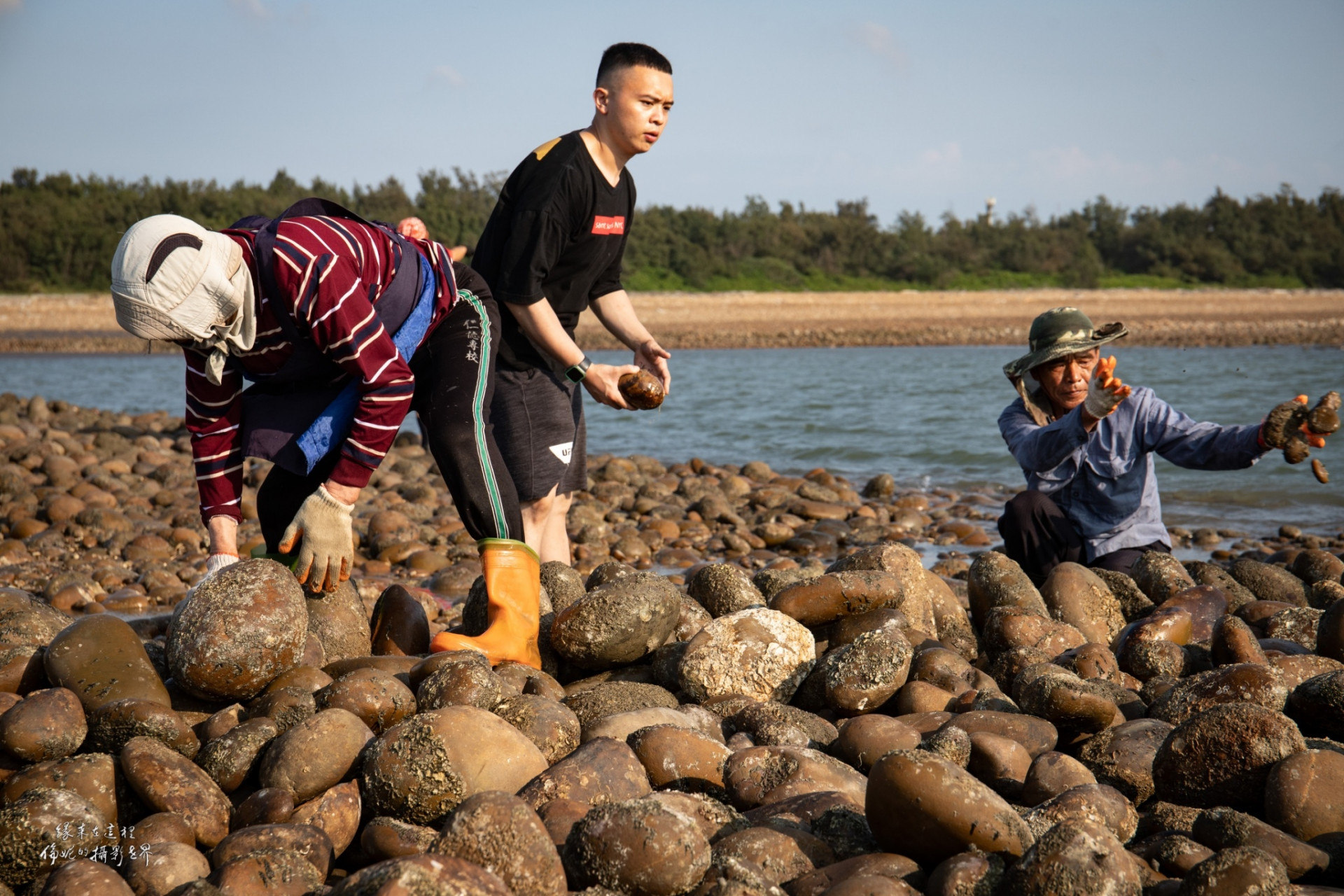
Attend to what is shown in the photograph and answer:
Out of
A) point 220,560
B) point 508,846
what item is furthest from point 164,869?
point 220,560

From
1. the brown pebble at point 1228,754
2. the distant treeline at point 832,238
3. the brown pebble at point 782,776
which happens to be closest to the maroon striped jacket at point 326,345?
the brown pebble at point 782,776

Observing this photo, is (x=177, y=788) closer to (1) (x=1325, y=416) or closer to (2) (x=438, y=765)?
(2) (x=438, y=765)

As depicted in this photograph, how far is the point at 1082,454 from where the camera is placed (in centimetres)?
444

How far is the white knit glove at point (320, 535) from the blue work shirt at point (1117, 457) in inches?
106

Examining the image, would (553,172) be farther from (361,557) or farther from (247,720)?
(361,557)

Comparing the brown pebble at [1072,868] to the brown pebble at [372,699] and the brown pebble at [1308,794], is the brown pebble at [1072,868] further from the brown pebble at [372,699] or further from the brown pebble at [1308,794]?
the brown pebble at [372,699]

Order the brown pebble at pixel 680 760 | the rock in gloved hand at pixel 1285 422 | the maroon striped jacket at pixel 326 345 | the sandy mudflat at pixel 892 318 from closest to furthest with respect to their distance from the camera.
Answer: the brown pebble at pixel 680 760 → the maroon striped jacket at pixel 326 345 → the rock in gloved hand at pixel 1285 422 → the sandy mudflat at pixel 892 318

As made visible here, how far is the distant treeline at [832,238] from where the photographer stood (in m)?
37.6

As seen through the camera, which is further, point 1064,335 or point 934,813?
point 1064,335

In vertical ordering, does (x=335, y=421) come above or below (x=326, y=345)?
below

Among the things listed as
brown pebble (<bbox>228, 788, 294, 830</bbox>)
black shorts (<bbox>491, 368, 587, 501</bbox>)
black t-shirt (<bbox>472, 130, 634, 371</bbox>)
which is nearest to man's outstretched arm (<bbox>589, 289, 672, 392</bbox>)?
black t-shirt (<bbox>472, 130, 634, 371</bbox>)

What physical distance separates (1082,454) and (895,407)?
1004cm

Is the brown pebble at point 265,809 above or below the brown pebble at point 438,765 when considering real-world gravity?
below

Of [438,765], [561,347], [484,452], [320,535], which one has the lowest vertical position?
[438,765]
